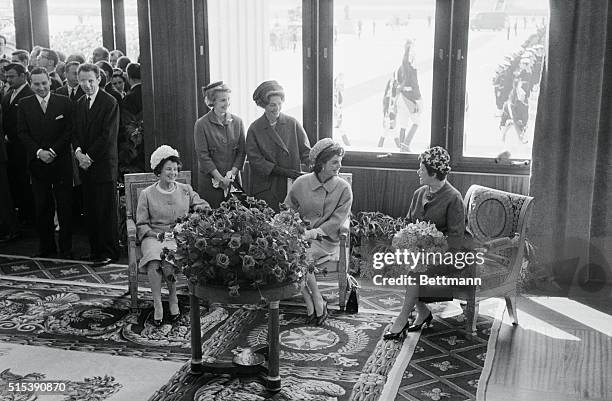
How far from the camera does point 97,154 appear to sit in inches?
291

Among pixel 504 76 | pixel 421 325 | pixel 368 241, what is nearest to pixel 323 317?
pixel 421 325

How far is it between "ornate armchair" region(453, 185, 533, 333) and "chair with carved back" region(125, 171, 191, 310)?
8.32 ft

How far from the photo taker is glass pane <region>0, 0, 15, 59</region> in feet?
36.0

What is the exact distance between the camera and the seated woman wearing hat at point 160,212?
604 cm

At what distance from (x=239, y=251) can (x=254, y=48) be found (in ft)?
12.2

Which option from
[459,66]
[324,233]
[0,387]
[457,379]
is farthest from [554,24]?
[0,387]

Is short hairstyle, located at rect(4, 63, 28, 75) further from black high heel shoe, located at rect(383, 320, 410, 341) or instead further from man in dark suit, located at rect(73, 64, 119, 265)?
black high heel shoe, located at rect(383, 320, 410, 341)

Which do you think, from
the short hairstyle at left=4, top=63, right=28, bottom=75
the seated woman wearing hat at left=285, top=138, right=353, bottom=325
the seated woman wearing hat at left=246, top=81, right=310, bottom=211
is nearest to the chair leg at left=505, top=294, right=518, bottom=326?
the seated woman wearing hat at left=285, top=138, right=353, bottom=325

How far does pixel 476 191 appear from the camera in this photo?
630 centimetres

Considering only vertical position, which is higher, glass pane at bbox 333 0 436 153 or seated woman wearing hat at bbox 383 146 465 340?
glass pane at bbox 333 0 436 153

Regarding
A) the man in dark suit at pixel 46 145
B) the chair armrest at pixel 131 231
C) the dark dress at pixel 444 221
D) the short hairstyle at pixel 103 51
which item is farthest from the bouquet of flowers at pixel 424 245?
the short hairstyle at pixel 103 51

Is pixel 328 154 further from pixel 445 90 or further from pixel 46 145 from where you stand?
pixel 46 145

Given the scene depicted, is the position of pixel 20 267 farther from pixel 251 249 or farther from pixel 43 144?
pixel 251 249

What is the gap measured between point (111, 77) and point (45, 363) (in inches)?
159
